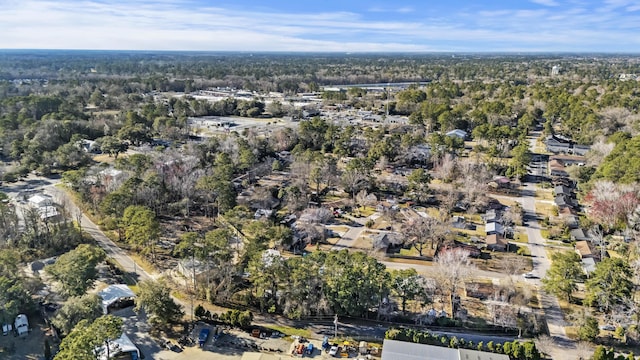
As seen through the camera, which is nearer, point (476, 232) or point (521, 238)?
point (521, 238)

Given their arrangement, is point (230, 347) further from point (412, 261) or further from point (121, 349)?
point (412, 261)

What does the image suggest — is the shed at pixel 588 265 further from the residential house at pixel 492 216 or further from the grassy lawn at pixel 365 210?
the grassy lawn at pixel 365 210

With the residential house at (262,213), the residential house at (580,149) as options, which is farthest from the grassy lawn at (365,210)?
the residential house at (580,149)

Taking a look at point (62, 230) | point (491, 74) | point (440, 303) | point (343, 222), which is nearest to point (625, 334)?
point (440, 303)

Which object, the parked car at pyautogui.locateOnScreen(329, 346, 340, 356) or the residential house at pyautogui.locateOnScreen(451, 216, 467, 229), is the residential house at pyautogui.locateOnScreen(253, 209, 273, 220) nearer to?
the residential house at pyautogui.locateOnScreen(451, 216, 467, 229)

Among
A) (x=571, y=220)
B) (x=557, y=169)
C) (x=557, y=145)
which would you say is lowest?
(x=571, y=220)

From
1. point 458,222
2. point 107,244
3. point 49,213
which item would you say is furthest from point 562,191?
point 49,213

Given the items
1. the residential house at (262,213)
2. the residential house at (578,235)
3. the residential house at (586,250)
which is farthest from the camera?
the residential house at (262,213)
